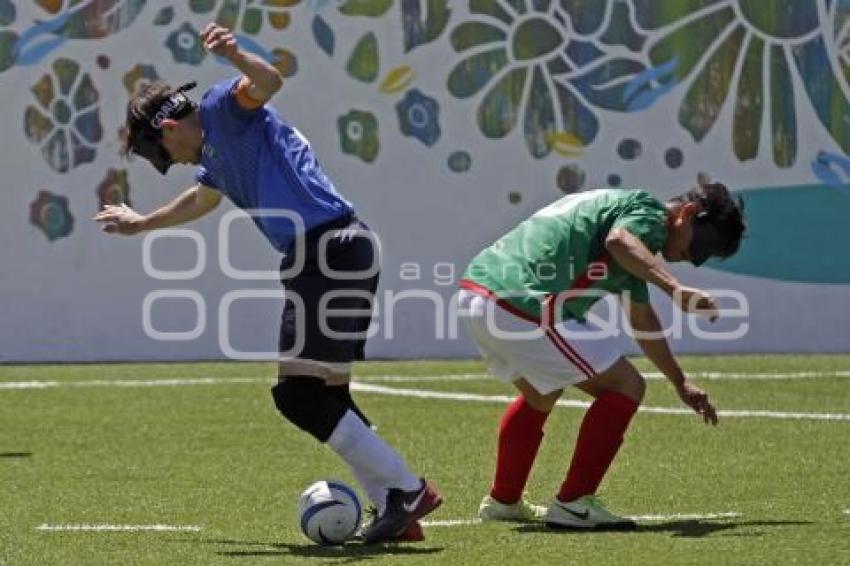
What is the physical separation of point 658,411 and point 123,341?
5.80 metres

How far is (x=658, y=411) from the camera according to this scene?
1341 centimetres

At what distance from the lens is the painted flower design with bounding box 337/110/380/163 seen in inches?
684

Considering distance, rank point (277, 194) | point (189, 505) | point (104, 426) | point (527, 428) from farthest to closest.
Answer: point (104, 426) < point (189, 505) < point (527, 428) < point (277, 194)

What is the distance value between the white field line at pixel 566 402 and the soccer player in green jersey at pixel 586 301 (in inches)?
177

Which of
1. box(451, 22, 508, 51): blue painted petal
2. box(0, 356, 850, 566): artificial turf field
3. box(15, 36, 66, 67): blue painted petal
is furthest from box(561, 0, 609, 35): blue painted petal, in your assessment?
box(15, 36, 66, 67): blue painted petal

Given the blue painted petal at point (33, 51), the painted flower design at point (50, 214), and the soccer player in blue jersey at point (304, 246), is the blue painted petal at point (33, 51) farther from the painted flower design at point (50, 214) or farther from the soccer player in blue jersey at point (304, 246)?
the soccer player in blue jersey at point (304, 246)

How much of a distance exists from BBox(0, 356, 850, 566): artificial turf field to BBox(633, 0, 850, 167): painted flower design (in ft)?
6.65

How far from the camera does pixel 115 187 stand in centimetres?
1727

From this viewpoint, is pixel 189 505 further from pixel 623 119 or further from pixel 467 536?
pixel 623 119

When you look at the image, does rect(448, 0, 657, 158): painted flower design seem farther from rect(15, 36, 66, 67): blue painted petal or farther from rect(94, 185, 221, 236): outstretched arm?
rect(94, 185, 221, 236): outstretched arm

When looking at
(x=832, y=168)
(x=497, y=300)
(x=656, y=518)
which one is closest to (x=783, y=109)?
(x=832, y=168)

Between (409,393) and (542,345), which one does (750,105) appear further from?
(542,345)

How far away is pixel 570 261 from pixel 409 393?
642cm

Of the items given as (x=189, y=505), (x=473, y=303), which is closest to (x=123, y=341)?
(x=189, y=505)
